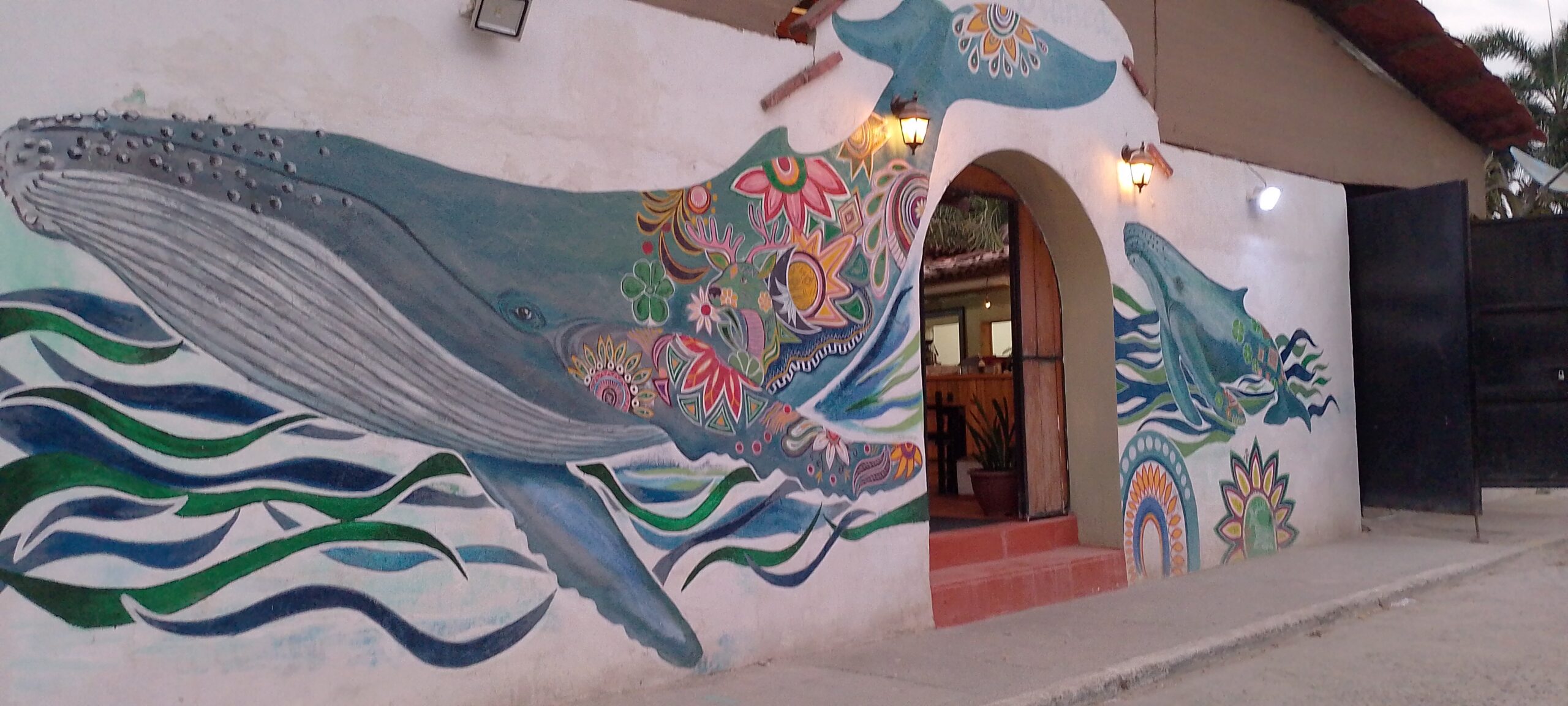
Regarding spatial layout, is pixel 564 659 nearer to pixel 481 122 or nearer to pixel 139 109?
pixel 481 122

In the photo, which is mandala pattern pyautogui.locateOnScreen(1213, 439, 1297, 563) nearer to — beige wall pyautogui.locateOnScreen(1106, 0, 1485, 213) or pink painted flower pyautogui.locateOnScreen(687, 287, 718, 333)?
beige wall pyautogui.locateOnScreen(1106, 0, 1485, 213)

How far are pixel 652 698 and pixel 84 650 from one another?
240 cm

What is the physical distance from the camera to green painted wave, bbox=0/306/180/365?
4.03 meters

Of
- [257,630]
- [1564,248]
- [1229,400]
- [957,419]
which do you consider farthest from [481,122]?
[1564,248]

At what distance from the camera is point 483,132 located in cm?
523

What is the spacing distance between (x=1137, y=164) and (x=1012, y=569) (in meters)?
3.29

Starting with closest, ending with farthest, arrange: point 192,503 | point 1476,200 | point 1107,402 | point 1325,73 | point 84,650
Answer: point 84,650 → point 192,503 → point 1107,402 → point 1325,73 → point 1476,200

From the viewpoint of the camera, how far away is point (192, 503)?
14.3ft

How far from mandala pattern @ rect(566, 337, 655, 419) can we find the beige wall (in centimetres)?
540

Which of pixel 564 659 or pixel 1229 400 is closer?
pixel 564 659

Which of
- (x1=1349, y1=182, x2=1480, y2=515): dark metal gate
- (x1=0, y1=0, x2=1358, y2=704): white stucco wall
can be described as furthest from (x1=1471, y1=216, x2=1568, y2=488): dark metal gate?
(x1=0, y1=0, x2=1358, y2=704): white stucco wall

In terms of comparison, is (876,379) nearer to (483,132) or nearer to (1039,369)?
(1039,369)

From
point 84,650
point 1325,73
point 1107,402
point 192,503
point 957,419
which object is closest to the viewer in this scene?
point 84,650

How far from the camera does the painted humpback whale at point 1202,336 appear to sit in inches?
356
